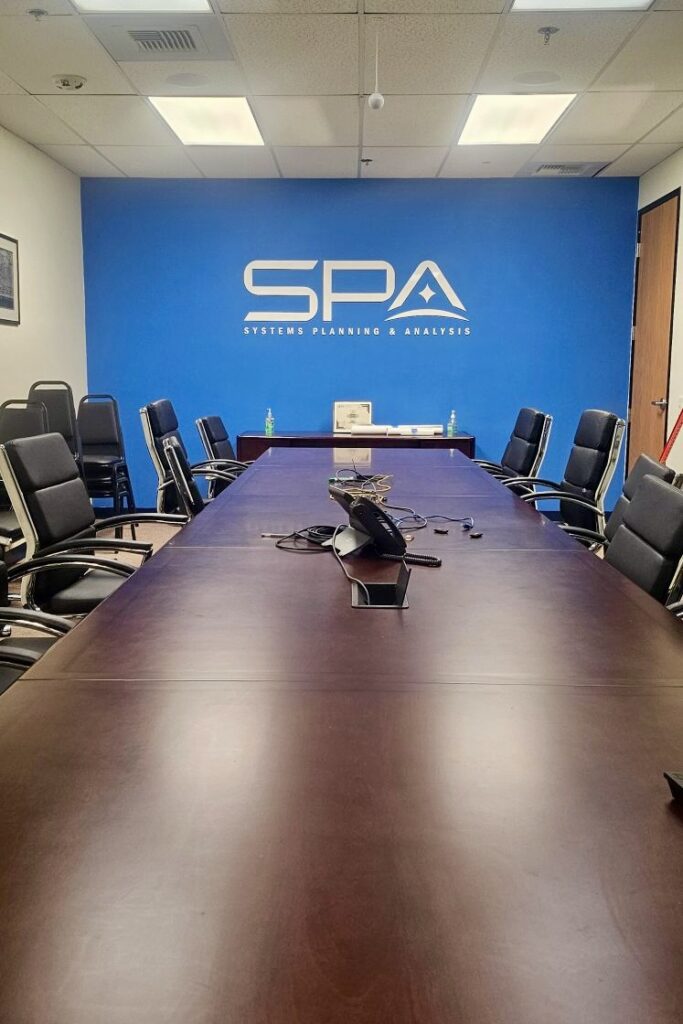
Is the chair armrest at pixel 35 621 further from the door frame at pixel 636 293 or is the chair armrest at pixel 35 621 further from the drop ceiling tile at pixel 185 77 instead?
the door frame at pixel 636 293

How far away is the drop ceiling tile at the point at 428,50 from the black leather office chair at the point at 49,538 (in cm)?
257

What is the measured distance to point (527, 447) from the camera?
4.67 metres

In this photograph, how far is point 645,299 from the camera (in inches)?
250

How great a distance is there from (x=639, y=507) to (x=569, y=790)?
1.59m

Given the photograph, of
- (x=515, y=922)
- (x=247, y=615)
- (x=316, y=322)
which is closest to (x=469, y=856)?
(x=515, y=922)

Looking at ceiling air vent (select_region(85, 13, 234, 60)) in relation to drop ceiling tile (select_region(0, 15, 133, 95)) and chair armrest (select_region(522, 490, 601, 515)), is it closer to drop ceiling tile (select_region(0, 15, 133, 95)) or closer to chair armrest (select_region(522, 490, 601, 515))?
drop ceiling tile (select_region(0, 15, 133, 95))

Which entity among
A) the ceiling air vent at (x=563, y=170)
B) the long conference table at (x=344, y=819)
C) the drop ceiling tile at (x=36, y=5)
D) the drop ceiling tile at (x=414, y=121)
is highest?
the ceiling air vent at (x=563, y=170)

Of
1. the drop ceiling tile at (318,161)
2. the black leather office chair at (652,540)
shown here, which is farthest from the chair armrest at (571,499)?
the drop ceiling tile at (318,161)

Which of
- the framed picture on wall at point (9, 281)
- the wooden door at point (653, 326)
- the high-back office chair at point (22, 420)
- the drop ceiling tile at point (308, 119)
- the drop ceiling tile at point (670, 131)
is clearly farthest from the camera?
the wooden door at point (653, 326)

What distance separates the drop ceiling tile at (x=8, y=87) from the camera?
4414mm

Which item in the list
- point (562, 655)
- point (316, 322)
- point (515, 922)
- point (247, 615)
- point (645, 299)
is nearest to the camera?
point (515, 922)

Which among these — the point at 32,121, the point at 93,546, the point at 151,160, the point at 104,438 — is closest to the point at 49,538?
the point at 93,546

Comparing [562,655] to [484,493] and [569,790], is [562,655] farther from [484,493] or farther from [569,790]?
[484,493]

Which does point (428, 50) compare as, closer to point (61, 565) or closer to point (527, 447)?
point (527, 447)
